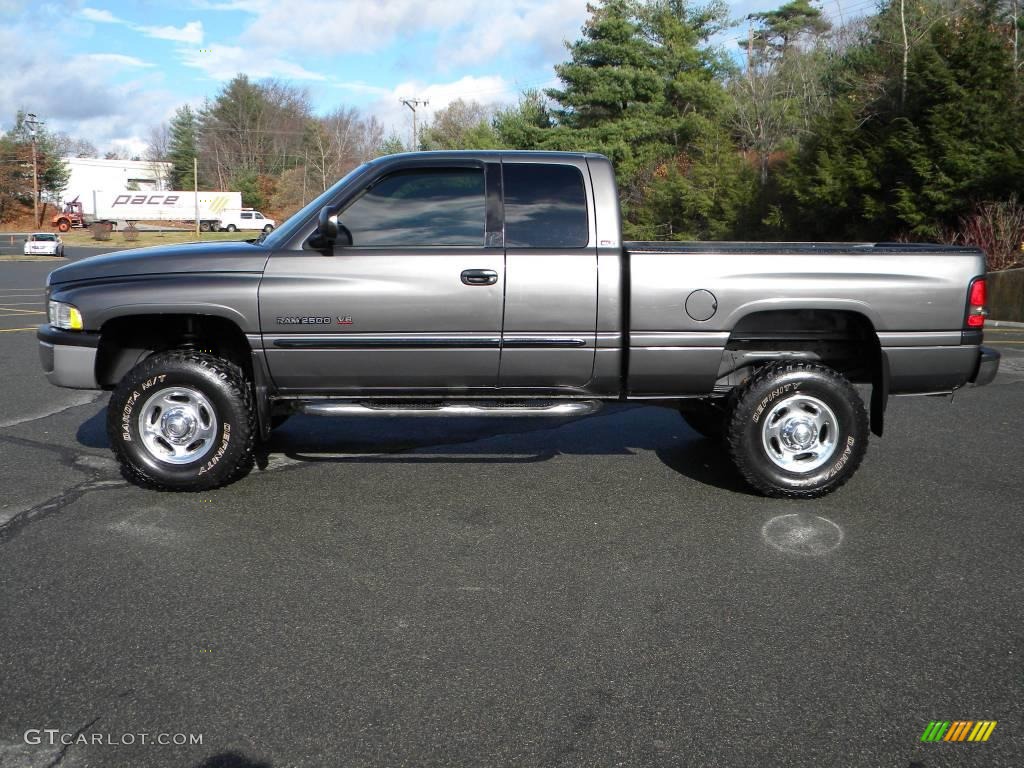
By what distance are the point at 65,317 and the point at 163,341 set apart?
22.8 inches

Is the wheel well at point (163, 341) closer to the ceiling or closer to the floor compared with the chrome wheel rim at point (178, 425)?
closer to the ceiling

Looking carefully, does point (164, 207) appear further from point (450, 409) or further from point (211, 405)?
point (450, 409)

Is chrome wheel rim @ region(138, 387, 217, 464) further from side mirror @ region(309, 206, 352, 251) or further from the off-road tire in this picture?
side mirror @ region(309, 206, 352, 251)

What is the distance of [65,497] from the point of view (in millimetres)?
5285

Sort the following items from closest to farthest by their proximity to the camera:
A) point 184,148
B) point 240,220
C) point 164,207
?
1. point 240,220
2. point 164,207
3. point 184,148

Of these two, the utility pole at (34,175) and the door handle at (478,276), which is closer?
the door handle at (478,276)

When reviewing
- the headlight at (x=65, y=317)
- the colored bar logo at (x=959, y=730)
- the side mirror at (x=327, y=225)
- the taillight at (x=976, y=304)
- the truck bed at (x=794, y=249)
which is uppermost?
the side mirror at (x=327, y=225)

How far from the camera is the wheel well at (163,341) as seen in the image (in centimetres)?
551

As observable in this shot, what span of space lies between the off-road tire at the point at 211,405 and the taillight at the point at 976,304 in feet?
14.0

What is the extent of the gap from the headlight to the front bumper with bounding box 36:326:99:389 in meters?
0.04

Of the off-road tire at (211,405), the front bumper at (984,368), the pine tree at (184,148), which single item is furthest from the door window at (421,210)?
the pine tree at (184,148)

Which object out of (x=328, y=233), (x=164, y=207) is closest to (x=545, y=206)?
(x=328, y=233)

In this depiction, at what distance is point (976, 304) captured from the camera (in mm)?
5309

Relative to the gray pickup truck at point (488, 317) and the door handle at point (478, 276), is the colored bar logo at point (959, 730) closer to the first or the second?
the gray pickup truck at point (488, 317)
